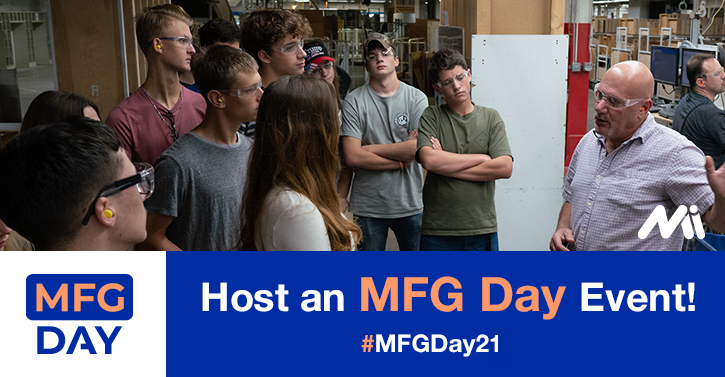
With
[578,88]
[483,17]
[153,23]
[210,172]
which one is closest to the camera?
[210,172]

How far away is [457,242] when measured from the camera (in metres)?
2.99

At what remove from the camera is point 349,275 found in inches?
53.5

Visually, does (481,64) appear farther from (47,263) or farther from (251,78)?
(47,263)

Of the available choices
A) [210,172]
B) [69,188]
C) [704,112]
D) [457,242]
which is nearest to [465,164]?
[457,242]

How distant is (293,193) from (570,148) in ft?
13.8

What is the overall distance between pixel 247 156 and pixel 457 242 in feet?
4.34

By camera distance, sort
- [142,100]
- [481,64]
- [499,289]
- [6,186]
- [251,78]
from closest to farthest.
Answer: [6,186], [499,289], [251,78], [142,100], [481,64]

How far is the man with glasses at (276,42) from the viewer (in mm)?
2807

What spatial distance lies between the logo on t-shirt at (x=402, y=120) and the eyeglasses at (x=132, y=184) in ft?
6.19

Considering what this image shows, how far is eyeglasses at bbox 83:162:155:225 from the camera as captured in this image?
4.24 feet

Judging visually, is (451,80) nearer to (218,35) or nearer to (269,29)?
(269,29)

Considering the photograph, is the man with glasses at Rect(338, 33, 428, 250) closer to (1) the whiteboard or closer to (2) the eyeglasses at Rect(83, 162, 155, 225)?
(1) the whiteboard

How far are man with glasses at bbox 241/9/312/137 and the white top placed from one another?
1378 millimetres

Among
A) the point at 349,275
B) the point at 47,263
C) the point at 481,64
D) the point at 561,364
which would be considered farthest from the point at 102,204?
the point at 481,64
